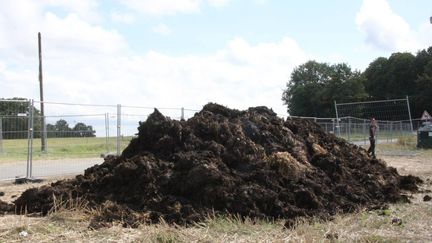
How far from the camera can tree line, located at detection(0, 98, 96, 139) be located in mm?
14617

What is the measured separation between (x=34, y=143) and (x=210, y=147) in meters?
7.07

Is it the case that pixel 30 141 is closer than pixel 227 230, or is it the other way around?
pixel 227 230

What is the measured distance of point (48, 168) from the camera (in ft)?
50.9

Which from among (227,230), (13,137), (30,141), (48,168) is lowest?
(227,230)

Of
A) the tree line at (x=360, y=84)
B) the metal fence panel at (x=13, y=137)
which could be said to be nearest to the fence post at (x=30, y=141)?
the metal fence panel at (x=13, y=137)

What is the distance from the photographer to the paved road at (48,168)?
14.6 metres

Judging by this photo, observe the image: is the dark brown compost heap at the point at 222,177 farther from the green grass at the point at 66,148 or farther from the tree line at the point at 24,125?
the green grass at the point at 66,148

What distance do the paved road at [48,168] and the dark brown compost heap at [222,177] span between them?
18.5 feet

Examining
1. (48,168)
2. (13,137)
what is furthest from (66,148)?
(48,168)

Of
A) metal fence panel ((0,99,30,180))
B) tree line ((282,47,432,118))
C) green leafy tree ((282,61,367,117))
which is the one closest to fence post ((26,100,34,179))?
metal fence panel ((0,99,30,180))

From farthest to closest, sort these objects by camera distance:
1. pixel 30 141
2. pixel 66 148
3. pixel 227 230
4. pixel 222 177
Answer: pixel 66 148
pixel 30 141
pixel 222 177
pixel 227 230

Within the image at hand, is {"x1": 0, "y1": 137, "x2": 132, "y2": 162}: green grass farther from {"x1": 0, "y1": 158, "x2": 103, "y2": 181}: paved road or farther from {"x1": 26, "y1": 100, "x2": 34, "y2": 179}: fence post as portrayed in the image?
{"x1": 26, "y1": 100, "x2": 34, "y2": 179}: fence post

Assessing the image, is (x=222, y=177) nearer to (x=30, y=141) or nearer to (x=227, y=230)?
(x=227, y=230)

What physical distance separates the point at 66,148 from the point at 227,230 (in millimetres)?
11566
